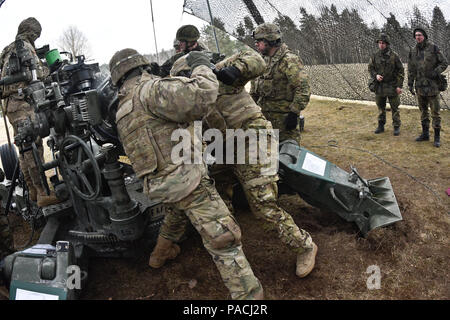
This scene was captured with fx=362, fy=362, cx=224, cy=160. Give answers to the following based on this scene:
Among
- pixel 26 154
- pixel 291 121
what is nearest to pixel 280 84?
pixel 291 121

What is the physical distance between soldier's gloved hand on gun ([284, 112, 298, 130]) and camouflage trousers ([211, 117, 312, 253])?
4.75ft

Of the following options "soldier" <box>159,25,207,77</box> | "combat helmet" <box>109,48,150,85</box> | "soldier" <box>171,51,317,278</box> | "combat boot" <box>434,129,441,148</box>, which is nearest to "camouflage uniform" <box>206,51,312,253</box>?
"soldier" <box>171,51,317,278</box>

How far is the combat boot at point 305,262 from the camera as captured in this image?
9.11ft

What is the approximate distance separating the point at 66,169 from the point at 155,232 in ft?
3.10

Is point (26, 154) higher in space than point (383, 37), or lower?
lower

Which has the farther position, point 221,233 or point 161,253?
point 161,253

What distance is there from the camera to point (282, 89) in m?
4.47

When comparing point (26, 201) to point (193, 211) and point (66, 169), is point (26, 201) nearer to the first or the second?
point (66, 169)

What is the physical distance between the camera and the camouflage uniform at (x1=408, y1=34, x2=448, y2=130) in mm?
5191

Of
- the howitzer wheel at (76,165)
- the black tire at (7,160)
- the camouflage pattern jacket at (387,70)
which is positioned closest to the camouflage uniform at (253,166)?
the howitzer wheel at (76,165)

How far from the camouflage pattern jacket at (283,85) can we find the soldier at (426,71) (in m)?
2.24

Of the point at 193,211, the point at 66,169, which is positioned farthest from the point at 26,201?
the point at 193,211

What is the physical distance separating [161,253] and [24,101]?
2.72m

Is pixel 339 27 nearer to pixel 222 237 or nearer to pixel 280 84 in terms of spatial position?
pixel 280 84
